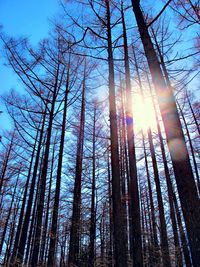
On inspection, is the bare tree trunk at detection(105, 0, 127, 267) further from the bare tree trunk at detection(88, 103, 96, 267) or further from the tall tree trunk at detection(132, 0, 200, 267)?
the tall tree trunk at detection(132, 0, 200, 267)

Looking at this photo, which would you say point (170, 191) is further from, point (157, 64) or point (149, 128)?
point (157, 64)

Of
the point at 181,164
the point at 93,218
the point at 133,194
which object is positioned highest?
the point at 133,194

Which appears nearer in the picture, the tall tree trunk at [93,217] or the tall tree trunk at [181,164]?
the tall tree trunk at [181,164]

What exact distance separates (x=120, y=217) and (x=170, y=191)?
5.07m

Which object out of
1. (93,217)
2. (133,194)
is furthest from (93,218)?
(133,194)

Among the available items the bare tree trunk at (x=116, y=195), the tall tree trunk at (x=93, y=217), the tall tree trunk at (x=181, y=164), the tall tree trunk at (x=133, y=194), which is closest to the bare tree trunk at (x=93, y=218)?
the tall tree trunk at (x=93, y=217)

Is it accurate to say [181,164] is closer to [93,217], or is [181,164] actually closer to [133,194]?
[133,194]

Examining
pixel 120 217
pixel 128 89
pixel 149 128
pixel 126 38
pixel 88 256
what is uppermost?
pixel 126 38

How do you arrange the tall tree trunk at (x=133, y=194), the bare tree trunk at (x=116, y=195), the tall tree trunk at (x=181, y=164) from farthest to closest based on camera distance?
1. the tall tree trunk at (x=133, y=194)
2. the bare tree trunk at (x=116, y=195)
3. the tall tree trunk at (x=181, y=164)

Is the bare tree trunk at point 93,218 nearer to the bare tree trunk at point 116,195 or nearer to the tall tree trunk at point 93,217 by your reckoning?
the tall tree trunk at point 93,217

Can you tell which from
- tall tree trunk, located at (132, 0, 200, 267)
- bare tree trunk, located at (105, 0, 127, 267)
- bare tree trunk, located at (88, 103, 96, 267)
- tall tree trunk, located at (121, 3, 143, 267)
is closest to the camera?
tall tree trunk, located at (132, 0, 200, 267)

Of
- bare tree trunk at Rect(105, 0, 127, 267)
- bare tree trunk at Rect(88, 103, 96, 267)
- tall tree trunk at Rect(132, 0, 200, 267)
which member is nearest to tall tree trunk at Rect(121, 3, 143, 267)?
bare tree trunk at Rect(105, 0, 127, 267)

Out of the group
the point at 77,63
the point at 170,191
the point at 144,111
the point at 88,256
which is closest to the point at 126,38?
the point at 77,63

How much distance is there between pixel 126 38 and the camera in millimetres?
7836
